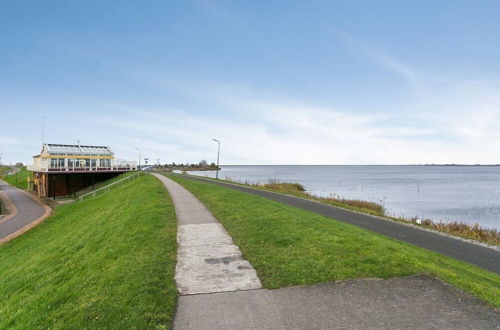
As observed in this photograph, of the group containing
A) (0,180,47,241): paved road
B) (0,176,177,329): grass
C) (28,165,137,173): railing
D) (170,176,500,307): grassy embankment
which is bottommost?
(0,180,47,241): paved road

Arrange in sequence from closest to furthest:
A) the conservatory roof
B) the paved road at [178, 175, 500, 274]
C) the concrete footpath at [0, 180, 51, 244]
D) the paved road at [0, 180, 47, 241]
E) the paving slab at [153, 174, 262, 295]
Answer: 1. the paving slab at [153, 174, 262, 295]
2. the paved road at [178, 175, 500, 274]
3. the concrete footpath at [0, 180, 51, 244]
4. the paved road at [0, 180, 47, 241]
5. the conservatory roof

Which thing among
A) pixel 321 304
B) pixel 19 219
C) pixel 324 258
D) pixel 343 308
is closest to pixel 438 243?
pixel 324 258

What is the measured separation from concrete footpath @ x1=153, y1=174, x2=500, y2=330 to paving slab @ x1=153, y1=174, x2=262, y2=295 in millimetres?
21

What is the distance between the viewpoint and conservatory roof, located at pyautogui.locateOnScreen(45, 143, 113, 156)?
51656 mm

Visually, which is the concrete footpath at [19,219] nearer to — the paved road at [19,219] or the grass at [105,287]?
the paved road at [19,219]

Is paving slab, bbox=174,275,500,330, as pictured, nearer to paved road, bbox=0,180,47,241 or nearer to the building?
paved road, bbox=0,180,47,241

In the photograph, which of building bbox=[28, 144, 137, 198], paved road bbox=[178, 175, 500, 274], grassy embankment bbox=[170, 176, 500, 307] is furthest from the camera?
building bbox=[28, 144, 137, 198]

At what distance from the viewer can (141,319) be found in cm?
499

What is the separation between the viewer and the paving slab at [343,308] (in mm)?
4918

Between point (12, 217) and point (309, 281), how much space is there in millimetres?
34990

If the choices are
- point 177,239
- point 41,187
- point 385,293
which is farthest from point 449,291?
point 41,187

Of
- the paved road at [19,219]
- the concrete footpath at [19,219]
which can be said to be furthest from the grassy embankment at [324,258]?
the paved road at [19,219]

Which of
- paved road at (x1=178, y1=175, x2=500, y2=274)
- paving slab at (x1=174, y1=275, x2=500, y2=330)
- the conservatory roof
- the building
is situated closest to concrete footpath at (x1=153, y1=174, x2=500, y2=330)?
paving slab at (x1=174, y1=275, x2=500, y2=330)

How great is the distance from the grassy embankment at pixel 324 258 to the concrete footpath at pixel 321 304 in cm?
36
